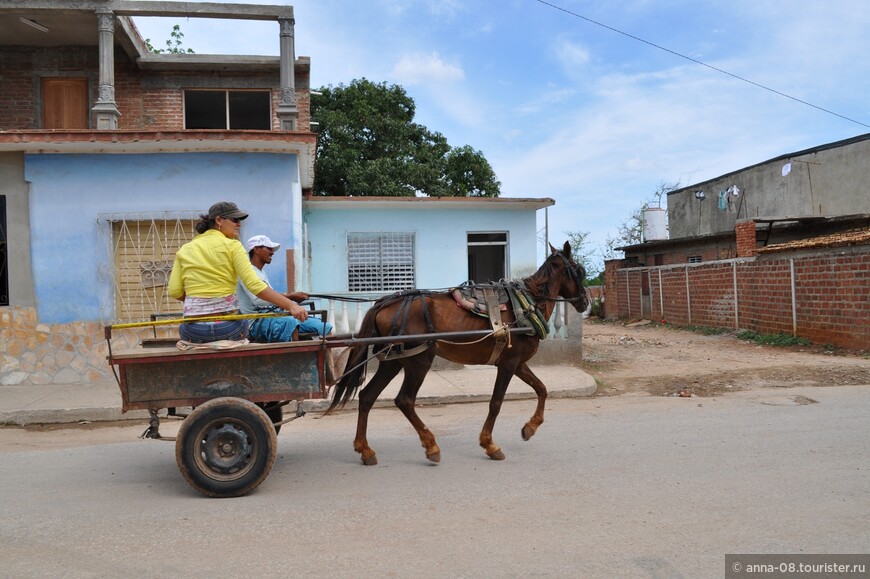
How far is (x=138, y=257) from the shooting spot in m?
9.02

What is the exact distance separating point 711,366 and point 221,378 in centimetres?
872

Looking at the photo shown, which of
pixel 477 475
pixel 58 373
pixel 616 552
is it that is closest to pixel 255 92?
pixel 58 373

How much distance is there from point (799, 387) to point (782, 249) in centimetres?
621

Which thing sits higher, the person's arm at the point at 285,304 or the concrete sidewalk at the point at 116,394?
the person's arm at the point at 285,304

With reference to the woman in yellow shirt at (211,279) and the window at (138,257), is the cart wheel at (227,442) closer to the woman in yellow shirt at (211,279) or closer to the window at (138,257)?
the woman in yellow shirt at (211,279)

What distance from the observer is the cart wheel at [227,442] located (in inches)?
170

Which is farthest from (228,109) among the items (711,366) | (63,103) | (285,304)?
(711,366)

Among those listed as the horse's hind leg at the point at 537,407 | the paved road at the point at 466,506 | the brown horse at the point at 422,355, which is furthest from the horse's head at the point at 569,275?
the paved road at the point at 466,506

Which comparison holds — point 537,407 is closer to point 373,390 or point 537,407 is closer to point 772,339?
point 373,390

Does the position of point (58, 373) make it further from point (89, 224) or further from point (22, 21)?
point (22, 21)

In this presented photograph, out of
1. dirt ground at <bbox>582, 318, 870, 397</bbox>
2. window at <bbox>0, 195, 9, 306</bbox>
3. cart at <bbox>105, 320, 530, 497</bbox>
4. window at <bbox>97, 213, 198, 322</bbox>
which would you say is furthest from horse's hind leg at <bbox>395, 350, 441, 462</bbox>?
window at <bbox>0, 195, 9, 306</bbox>

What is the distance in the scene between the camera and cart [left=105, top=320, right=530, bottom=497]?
170 inches

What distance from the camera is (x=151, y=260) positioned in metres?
9.05

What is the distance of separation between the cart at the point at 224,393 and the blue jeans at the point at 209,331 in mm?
165
